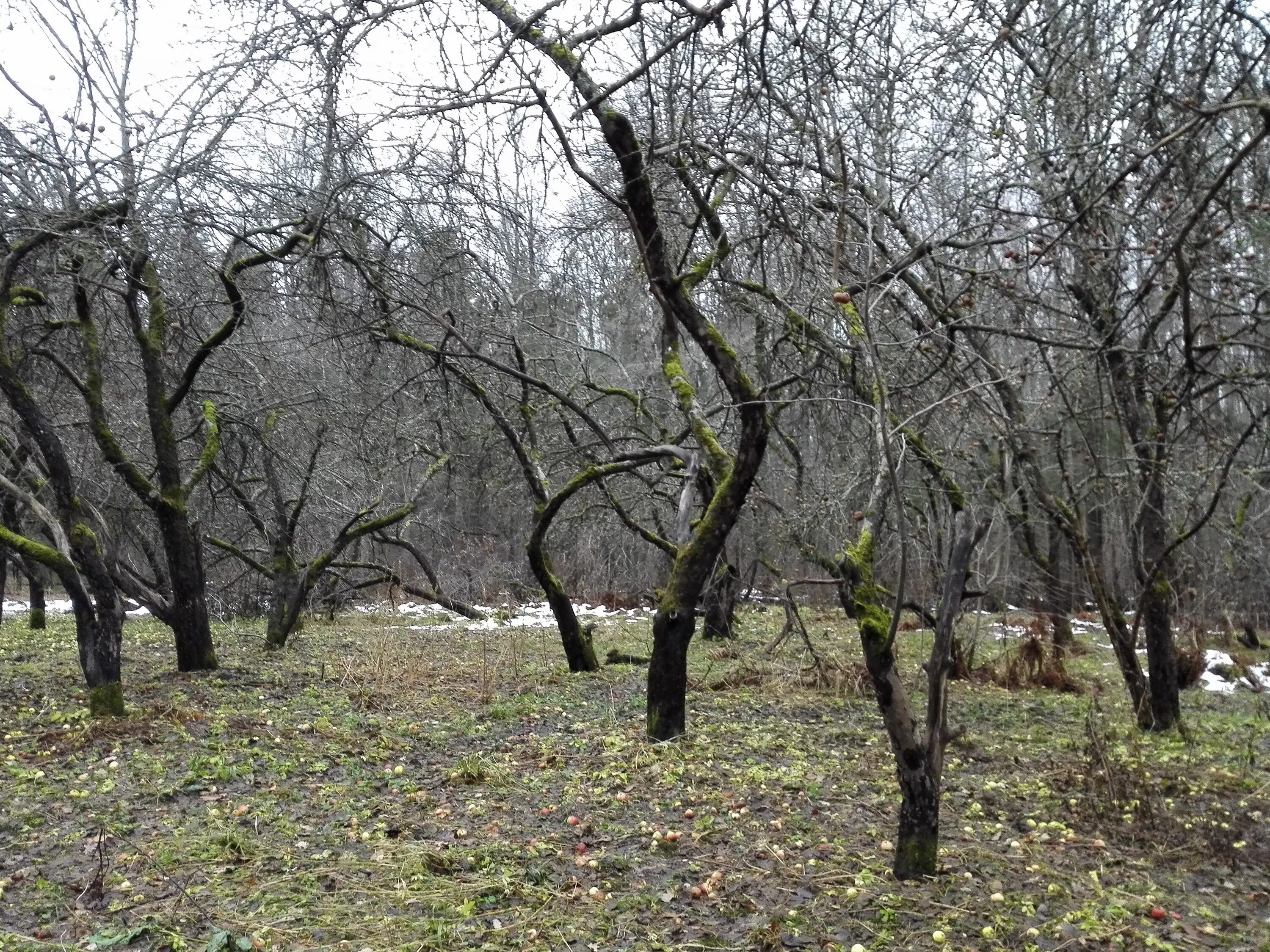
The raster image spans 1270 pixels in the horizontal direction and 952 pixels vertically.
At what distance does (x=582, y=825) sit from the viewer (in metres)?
4.84

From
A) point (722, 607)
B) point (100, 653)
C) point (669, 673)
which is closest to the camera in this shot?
point (669, 673)

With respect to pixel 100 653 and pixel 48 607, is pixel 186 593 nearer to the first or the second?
pixel 100 653

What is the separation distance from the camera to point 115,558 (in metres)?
9.86

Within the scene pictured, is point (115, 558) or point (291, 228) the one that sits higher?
point (291, 228)

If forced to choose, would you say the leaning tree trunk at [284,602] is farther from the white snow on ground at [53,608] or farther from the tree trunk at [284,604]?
the white snow on ground at [53,608]

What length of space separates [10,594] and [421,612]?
1122 cm

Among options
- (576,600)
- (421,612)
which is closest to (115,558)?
(421,612)

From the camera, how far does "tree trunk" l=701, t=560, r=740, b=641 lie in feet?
44.6

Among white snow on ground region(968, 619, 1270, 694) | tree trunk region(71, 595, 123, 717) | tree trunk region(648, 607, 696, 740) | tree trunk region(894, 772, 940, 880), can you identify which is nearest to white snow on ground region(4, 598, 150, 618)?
tree trunk region(71, 595, 123, 717)

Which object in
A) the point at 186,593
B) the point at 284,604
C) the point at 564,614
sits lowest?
the point at 564,614

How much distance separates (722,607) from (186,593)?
678cm

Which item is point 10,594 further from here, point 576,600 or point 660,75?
point 660,75

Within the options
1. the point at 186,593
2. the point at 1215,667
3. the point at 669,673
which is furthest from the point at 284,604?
the point at 1215,667

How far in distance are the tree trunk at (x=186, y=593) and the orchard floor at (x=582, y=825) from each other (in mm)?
331
